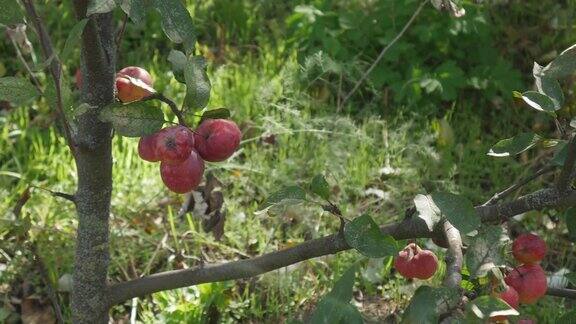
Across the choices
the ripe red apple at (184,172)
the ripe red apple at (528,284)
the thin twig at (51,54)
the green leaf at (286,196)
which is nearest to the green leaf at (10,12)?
the thin twig at (51,54)

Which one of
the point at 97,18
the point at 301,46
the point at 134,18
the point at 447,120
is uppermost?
the point at 134,18

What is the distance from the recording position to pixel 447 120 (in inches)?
126

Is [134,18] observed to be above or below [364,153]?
above

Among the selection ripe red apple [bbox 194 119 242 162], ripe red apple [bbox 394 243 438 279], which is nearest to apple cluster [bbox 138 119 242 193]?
ripe red apple [bbox 194 119 242 162]

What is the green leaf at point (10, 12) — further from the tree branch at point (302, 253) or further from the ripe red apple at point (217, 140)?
the tree branch at point (302, 253)

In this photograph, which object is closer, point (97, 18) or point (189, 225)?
point (97, 18)

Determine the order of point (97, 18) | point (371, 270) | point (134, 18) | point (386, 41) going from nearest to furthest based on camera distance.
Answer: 1. point (134, 18)
2. point (97, 18)
3. point (371, 270)
4. point (386, 41)

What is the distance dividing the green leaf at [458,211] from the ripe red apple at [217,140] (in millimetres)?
306

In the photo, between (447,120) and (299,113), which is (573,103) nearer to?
(447,120)

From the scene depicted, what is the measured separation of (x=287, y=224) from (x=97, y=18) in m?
1.45

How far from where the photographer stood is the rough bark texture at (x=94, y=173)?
4.12 ft

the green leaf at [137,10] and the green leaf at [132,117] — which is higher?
the green leaf at [137,10]

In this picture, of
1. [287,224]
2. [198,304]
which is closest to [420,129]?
[287,224]

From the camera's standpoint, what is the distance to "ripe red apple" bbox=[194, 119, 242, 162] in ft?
3.98
